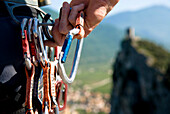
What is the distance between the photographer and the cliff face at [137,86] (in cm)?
1356

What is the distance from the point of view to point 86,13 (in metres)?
1.27

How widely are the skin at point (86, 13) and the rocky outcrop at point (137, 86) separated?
473 inches

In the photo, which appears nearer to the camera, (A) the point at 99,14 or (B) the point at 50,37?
(A) the point at 99,14

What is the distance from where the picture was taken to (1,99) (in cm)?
122

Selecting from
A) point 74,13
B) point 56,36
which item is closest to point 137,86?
point 56,36

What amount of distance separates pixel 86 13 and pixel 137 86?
18.7 m

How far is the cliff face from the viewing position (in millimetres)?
13557

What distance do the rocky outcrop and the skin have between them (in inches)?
473

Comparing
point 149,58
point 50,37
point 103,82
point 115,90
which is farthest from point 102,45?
point 50,37

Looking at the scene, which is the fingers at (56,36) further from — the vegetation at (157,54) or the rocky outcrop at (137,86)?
the vegetation at (157,54)

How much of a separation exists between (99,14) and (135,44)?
2149 cm

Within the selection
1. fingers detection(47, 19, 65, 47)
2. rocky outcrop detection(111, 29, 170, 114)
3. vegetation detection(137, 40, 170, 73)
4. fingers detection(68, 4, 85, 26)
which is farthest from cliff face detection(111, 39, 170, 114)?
fingers detection(68, 4, 85, 26)

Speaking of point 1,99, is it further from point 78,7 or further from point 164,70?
point 164,70

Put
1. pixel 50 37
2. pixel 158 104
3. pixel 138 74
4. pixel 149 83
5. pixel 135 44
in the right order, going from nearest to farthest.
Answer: pixel 50 37
pixel 158 104
pixel 149 83
pixel 138 74
pixel 135 44
